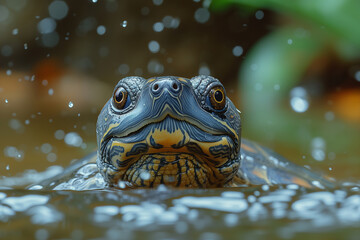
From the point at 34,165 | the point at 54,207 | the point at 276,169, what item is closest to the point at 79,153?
the point at 34,165

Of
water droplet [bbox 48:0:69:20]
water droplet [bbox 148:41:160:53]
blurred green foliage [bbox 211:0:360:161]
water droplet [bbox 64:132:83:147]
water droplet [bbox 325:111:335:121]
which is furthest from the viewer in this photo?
water droplet [bbox 148:41:160:53]

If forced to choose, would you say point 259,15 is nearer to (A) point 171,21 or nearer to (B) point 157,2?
(A) point 171,21

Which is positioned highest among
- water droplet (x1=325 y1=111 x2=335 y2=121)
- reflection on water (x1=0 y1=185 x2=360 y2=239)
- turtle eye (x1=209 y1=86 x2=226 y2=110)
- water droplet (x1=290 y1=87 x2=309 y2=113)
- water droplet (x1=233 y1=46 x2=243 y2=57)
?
water droplet (x1=233 y1=46 x2=243 y2=57)

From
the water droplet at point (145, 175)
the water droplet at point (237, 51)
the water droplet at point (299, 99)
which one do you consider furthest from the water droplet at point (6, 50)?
the water droplet at point (145, 175)

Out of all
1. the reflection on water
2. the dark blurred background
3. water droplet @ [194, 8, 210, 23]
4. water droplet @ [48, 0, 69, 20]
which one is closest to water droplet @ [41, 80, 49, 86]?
the dark blurred background

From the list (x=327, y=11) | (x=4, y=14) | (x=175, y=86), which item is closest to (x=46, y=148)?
(x=175, y=86)

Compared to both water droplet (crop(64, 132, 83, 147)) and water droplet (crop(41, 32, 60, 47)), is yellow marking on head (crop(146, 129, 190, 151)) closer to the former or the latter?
water droplet (crop(64, 132, 83, 147))

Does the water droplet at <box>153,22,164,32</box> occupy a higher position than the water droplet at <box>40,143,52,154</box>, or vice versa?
the water droplet at <box>153,22,164,32</box>

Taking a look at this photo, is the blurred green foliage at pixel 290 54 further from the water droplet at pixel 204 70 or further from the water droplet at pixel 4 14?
the water droplet at pixel 4 14
